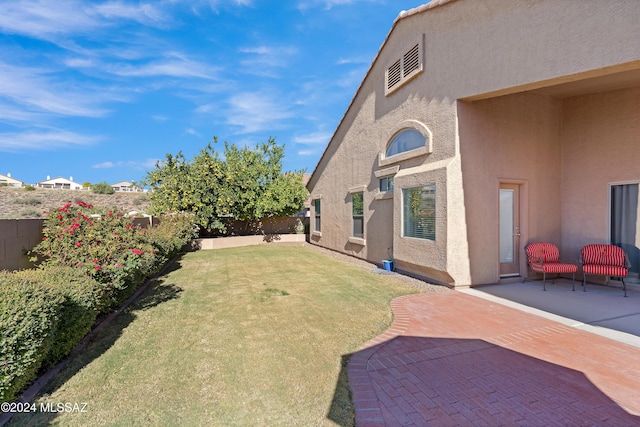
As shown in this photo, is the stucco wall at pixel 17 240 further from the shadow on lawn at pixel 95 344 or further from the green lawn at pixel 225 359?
the green lawn at pixel 225 359

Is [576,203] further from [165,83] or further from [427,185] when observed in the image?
[165,83]

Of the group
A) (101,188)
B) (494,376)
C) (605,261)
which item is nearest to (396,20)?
(605,261)

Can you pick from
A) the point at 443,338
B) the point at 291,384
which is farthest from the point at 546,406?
the point at 291,384

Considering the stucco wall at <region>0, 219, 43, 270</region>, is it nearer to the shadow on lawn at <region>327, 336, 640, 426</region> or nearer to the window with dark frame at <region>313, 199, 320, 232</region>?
the shadow on lawn at <region>327, 336, 640, 426</region>

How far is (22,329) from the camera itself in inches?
110

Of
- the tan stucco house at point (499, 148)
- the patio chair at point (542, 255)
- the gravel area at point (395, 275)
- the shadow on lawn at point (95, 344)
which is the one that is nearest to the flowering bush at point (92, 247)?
the shadow on lawn at point (95, 344)

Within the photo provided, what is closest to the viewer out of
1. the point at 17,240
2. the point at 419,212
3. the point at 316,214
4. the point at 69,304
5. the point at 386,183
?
the point at 69,304

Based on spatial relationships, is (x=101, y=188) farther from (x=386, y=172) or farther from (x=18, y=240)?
(x=386, y=172)

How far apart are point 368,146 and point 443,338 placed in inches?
361

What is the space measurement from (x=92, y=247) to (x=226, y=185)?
13.6 m

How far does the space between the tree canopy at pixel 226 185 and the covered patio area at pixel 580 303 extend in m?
14.2

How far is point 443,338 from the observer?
4.86 meters

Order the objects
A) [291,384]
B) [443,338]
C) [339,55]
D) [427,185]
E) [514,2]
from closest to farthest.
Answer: [291,384], [443,338], [514,2], [427,185], [339,55]

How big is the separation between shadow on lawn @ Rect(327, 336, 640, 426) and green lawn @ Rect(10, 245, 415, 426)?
23 cm
